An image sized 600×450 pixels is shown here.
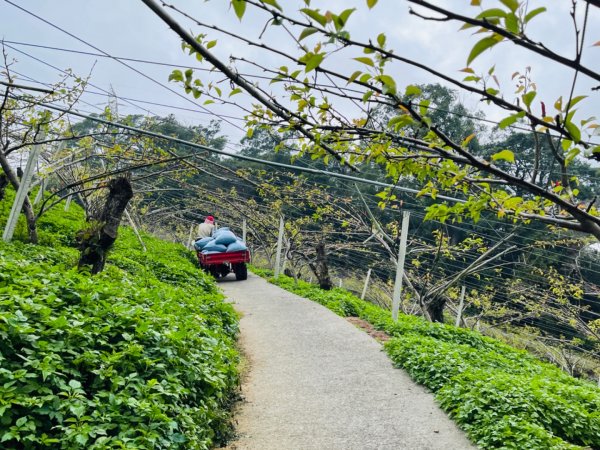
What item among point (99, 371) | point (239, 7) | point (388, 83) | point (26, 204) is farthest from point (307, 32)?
point (26, 204)

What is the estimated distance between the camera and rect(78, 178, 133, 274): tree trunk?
723cm

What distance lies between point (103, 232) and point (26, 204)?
105 inches

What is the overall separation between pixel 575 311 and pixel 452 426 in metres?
16.1

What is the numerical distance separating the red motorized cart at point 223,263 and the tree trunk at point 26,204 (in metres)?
6.74

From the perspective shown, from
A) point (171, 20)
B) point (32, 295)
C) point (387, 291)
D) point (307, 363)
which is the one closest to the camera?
point (171, 20)

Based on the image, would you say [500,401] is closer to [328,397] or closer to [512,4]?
[328,397]

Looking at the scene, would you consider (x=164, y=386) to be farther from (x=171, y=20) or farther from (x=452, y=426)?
(x=452, y=426)

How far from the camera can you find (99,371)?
3248 millimetres

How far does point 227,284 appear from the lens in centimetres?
1566

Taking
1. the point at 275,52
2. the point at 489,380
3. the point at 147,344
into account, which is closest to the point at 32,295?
the point at 147,344

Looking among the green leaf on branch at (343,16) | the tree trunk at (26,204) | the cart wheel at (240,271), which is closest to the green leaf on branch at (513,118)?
the green leaf on branch at (343,16)

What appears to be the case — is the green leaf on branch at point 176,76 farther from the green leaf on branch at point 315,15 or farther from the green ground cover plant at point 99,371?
the green ground cover plant at point 99,371

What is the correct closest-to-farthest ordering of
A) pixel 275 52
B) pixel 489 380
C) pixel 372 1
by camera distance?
pixel 372 1, pixel 275 52, pixel 489 380

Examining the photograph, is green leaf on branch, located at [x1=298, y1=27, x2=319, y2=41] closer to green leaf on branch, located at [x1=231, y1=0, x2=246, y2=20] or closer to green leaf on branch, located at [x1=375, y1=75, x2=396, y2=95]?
green leaf on branch, located at [x1=231, y1=0, x2=246, y2=20]
